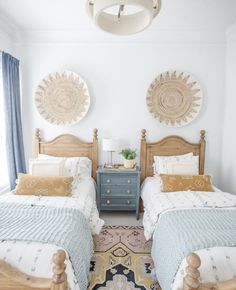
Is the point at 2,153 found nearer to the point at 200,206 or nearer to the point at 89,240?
the point at 89,240

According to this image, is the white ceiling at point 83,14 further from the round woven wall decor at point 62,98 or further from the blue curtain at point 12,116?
the round woven wall decor at point 62,98

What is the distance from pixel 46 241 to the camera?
1.47 metres

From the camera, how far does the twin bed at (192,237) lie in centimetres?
133

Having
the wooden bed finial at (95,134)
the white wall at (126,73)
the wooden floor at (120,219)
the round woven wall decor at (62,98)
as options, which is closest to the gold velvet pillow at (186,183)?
the wooden floor at (120,219)

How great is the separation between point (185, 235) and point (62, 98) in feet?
8.42

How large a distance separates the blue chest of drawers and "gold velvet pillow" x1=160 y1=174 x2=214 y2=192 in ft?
1.76

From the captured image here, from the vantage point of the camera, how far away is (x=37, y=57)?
10.9 feet

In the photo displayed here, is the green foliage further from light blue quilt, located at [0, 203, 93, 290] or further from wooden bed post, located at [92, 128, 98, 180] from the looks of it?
light blue quilt, located at [0, 203, 93, 290]

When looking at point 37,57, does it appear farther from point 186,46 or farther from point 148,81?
point 186,46

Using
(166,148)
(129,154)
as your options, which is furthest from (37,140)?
(166,148)

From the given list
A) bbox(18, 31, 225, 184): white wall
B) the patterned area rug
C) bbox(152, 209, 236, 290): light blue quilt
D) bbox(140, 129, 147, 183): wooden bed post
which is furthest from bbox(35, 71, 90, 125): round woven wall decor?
bbox(152, 209, 236, 290): light blue quilt

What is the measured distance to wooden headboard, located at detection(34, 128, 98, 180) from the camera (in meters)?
3.37

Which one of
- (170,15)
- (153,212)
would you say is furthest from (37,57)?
(153,212)

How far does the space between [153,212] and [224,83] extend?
90.3 inches
